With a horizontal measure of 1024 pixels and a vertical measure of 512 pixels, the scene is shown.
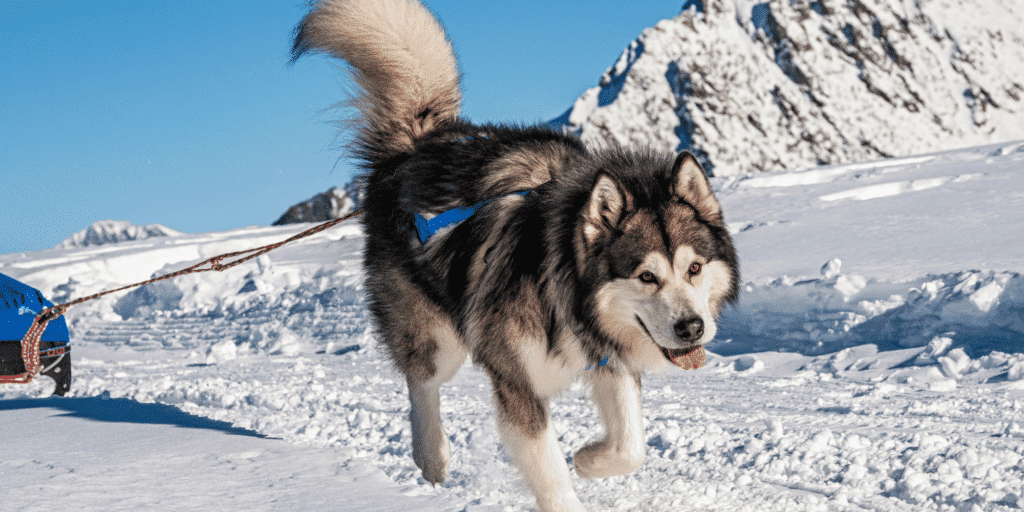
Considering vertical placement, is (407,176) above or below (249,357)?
above

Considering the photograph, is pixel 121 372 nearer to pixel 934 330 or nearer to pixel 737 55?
pixel 934 330

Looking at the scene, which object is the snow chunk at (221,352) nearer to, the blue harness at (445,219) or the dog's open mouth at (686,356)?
the blue harness at (445,219)

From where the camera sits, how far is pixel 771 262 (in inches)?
326

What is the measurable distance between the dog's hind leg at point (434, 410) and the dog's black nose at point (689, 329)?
4.20 ft

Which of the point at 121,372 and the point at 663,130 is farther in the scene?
the point at 663,130

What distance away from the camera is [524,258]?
8.99 feet

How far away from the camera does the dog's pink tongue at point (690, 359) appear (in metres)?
2.53

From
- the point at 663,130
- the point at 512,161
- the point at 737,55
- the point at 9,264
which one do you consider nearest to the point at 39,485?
the point at 512,161

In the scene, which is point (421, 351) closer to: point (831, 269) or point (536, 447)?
point (536, 447)

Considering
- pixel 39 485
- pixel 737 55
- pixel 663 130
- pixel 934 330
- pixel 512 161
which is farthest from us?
pixel 737 55

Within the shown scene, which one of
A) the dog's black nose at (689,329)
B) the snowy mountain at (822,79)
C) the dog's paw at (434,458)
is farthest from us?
the snowy mountain at (822,79)

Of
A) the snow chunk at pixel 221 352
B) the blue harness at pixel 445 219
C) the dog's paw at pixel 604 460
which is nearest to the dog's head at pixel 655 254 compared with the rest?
the dog's paw at pixel 604 460

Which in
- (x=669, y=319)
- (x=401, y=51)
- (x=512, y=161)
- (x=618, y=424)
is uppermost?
(x=401, y=51)

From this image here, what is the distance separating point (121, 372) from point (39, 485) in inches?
160
